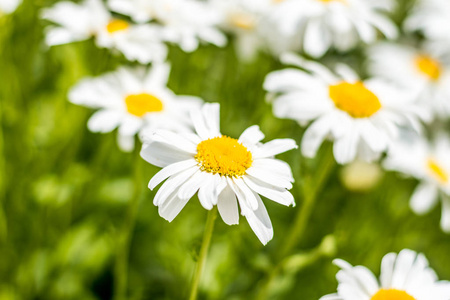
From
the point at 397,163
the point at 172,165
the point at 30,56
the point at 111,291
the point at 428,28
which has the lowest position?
the point at 111,291

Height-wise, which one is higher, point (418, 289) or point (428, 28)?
point (428, 28)

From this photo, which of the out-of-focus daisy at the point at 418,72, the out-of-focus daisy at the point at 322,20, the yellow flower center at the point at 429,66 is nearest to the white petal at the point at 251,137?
the out-of-focus daisy at the point at 322,20

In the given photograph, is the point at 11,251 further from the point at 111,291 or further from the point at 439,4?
the point at 439,4

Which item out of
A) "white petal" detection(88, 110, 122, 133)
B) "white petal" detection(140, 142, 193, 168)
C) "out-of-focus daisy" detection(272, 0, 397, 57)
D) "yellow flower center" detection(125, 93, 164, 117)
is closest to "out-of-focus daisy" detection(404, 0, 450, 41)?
"out-of-focus daisy" detection(272, 0, 397, 57)

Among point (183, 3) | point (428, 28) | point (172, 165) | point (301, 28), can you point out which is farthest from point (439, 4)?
point (172, 165)

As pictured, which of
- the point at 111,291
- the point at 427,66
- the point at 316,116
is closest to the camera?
the point at 316,116

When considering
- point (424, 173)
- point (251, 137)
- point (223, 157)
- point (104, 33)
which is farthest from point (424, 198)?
point (104, 33)

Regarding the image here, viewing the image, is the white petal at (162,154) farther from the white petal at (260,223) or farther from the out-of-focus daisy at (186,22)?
the out-of-focus daisy at (186,22)

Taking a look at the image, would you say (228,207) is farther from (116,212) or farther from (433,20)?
(433,20)
